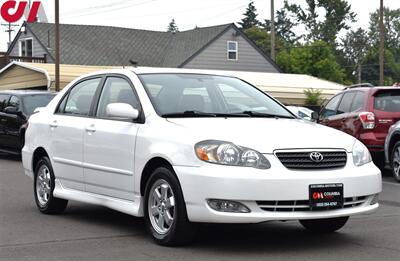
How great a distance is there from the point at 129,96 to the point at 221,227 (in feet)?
5.23

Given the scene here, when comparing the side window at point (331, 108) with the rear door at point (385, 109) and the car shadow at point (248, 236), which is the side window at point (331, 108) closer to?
the rear door at point (385, 109)

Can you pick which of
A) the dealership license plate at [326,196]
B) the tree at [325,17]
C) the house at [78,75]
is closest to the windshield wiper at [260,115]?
the dealership license plate at [326,196]

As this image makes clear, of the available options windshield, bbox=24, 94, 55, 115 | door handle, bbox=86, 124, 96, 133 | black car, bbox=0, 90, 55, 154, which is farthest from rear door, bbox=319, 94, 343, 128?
door handle, bbox=86, 124, 96, 133

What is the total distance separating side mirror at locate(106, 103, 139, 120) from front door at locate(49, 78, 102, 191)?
0.91 m

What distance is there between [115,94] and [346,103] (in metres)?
7.18

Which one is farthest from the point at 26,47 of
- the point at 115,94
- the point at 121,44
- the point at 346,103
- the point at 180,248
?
the point at 180,248

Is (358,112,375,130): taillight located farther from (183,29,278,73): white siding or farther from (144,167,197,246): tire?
(183,29,278,73): white siding

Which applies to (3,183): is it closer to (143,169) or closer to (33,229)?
(33,229)

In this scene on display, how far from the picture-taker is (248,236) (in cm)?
698

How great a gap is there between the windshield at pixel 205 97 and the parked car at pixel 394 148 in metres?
4.97

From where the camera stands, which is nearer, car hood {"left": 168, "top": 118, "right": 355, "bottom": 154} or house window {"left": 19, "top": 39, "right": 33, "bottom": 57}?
car hood {"left": 168, "top": 118, "right": 355, "bottom": 154}

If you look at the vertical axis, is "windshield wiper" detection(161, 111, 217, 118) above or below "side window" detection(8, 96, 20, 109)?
above

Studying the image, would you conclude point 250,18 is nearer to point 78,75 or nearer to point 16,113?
point 78,75

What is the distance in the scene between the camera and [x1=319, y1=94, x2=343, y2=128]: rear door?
556 inches
